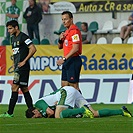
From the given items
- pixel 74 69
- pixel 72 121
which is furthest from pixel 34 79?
pixel 72 121

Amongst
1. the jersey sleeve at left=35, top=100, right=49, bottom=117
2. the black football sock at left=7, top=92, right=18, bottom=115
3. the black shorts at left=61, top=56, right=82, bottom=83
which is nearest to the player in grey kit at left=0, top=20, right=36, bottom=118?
the black football sock at left=7, top=92, right=18, bottom=115

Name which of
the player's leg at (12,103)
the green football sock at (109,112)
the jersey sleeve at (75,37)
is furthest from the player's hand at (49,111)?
the jersey sleeve at (75,37)

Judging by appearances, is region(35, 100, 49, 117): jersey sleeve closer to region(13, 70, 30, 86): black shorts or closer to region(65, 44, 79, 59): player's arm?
region(65, 44, 79, 59): player's arm

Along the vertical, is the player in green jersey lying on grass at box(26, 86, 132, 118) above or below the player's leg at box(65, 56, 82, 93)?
below

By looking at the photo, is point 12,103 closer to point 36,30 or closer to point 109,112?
point 109,112

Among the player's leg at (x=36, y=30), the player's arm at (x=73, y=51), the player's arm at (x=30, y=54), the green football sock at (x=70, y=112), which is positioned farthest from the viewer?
the player's leg at (x=36, y=30)

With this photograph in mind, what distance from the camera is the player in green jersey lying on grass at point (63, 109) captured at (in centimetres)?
1223

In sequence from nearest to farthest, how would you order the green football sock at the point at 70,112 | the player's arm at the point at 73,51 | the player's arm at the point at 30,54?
the green football sock at the point at 70,112
the player's arm at the point at 73,51
the player's arm at the point at 30,54

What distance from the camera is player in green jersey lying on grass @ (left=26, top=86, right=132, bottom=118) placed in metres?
12.2

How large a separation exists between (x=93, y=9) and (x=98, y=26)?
Result: 23.8 inches

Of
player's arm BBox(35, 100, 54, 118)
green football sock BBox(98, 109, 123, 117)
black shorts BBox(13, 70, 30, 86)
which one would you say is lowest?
green football sock BBox(98, 109, 123, 117)

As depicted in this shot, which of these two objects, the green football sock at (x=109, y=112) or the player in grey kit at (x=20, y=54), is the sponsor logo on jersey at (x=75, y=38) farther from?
the green football sock at (x=109, y=112)

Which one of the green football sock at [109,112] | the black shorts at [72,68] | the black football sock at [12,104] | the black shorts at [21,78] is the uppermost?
the black shorts at [72,68]

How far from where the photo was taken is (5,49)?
2119cm
